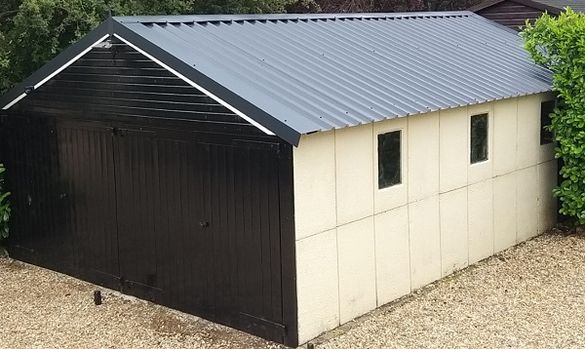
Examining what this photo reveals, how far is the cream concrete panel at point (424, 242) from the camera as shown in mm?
8734

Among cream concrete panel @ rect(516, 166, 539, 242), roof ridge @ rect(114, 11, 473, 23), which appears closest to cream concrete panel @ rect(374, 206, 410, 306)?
cream concrete panel @ rect(516, 166, 539, 242)

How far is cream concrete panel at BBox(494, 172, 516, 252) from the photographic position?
10242 millimetres

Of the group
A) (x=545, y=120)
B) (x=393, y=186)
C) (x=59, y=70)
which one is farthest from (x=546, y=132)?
(x=59, y=70)

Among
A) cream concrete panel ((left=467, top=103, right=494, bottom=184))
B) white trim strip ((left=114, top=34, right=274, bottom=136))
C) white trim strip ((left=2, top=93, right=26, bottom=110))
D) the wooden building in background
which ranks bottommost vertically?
cream concrete panel ((left=467, top=103, right=494, bottom=184))

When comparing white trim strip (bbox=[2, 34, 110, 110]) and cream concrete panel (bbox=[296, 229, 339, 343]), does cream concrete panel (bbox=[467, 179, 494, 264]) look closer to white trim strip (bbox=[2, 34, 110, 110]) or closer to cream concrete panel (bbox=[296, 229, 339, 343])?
cream concrete panel (bbox=[296, 229, 339, 343])

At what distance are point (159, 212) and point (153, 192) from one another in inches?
9.2

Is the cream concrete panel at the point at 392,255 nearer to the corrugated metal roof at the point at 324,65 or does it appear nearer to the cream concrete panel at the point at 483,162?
the corrugated metal roof at the point at 324,65

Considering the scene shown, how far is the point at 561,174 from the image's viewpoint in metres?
11.2

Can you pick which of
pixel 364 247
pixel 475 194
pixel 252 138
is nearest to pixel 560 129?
pixel 475 194

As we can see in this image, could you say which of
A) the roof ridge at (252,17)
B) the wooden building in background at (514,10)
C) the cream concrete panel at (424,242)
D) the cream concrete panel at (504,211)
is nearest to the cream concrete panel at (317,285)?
the cream concrete panel at (424,242)

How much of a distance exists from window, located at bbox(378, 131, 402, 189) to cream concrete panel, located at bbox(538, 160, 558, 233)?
3631 millimetres

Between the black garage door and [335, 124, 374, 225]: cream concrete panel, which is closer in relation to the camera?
the black garage door

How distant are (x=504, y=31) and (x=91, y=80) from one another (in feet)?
25.7

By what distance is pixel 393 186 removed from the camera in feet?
27.6
